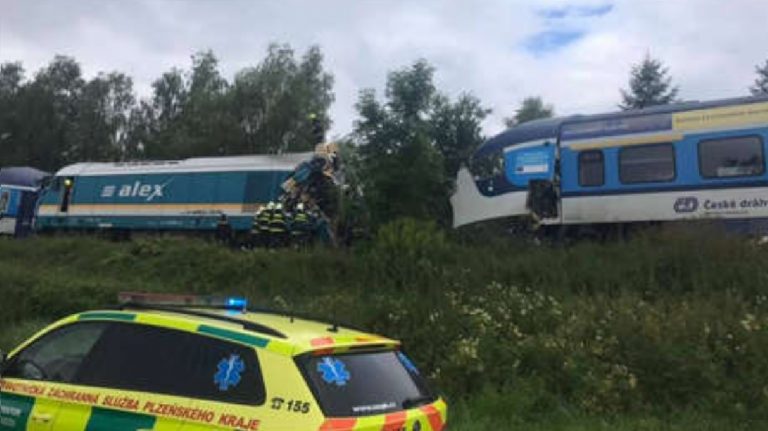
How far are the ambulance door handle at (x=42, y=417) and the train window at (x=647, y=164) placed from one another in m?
16.1

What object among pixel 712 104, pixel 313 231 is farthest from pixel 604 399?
pixel 313 231

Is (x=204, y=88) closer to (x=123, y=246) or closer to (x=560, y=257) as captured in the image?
(x=123, y=246)

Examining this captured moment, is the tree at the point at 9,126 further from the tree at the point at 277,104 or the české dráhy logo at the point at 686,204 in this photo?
the české dráhy logo at the point at 686,204

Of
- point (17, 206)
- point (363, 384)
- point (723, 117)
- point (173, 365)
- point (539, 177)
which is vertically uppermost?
point (723, 117)

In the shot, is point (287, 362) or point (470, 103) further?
point (470, 103)

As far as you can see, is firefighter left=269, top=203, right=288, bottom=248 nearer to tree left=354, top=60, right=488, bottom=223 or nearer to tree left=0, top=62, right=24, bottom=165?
tree left=354, top=60, right=488, bottom=223

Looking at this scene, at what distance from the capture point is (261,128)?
180 feet

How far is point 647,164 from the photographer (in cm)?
2059

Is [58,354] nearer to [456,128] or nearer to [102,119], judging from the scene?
[456,128]

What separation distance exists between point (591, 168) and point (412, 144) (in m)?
9.02

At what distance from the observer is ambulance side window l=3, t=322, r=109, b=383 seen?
6637 millimetres

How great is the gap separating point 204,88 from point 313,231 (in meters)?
39.2

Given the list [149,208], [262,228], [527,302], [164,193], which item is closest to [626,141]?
[262,228]

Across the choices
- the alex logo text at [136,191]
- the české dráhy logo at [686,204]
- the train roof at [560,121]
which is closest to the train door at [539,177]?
the train roof at [560,121]
